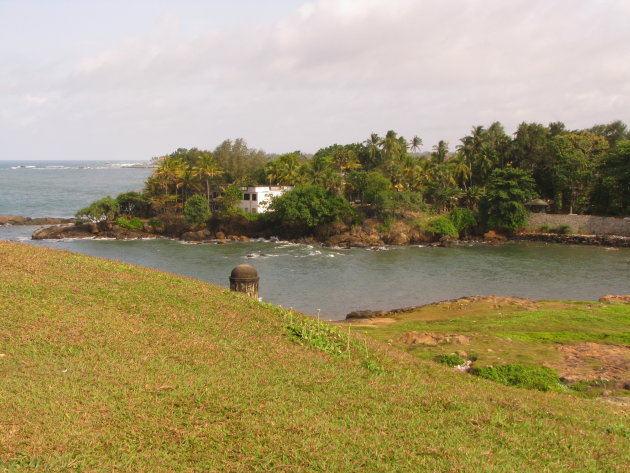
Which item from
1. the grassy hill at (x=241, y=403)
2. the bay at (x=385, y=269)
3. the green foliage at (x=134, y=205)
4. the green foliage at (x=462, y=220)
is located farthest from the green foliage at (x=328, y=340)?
the green foliage at (x=134, y=205)

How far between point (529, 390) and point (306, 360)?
17.7 feet

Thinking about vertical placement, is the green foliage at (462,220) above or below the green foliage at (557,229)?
above

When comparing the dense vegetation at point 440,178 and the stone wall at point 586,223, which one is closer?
the stone wall at point 586,223

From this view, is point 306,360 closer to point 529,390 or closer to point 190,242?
point 529,390

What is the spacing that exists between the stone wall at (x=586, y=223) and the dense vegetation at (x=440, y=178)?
7.44 ft

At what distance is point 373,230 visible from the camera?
5753 centimetres

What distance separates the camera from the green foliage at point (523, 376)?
13344mm

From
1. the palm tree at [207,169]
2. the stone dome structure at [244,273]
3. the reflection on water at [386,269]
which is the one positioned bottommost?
the reflection on water at [386,269]

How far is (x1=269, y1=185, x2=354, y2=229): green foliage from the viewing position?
5644 centimetres

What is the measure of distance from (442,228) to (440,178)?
27.0 feet

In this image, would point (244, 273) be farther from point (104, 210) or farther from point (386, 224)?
point (104, 210)

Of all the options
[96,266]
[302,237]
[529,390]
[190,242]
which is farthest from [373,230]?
[529,390]

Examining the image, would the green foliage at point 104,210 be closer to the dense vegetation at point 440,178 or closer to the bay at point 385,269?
the dense vegetation at point 440,178

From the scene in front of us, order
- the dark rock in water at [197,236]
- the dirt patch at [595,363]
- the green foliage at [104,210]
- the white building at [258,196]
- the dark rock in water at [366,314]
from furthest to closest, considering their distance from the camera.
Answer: the green foliage at [104,210]
the white building at [258,196]
the dark rock in water at [197,236]
the dark rock in water at [366,314]
the dirt patch at [595,363]
